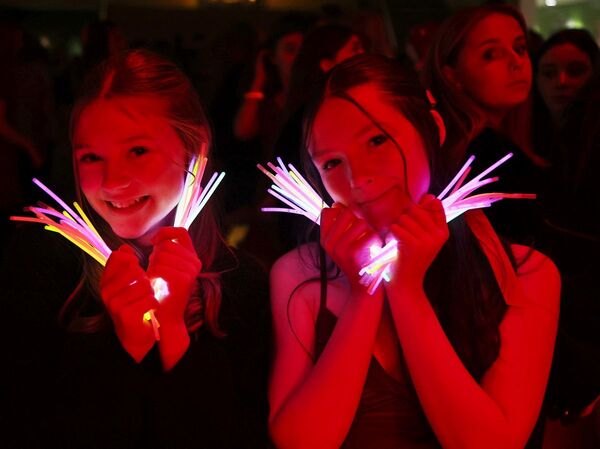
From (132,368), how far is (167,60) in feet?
Answer: 2.14

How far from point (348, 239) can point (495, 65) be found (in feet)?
3.80

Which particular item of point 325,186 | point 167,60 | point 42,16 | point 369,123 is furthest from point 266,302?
point 42,16

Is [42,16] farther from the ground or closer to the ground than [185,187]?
farther from the ground

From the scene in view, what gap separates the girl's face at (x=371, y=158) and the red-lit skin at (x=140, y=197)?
32 cm

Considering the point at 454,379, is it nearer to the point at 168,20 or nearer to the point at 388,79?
the point at 388,79

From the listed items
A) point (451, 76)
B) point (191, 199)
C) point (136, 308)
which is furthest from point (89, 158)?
point (451, 76)

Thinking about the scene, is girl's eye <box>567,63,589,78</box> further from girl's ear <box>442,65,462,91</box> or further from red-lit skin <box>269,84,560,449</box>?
red-lit skin <box>269,84,560,449</box>

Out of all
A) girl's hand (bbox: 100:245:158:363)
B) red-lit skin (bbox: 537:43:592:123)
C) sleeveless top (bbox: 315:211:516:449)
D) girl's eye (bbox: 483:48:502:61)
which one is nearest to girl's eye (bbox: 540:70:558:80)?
red-lit skin (bbox: 537:43:592:123)

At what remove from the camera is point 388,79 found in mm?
1484

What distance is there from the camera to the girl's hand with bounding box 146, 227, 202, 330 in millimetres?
1320

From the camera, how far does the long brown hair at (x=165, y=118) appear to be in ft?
4.79

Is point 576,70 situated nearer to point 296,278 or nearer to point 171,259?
point 296,278

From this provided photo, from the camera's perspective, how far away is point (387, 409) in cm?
143

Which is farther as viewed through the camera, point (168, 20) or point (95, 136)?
point (168, 20)
